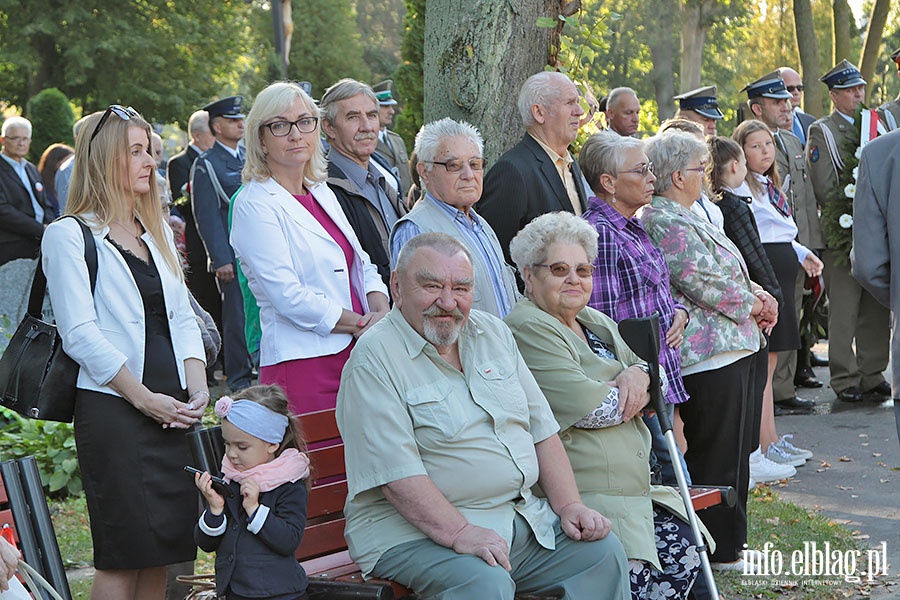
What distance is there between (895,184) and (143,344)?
10.2ft

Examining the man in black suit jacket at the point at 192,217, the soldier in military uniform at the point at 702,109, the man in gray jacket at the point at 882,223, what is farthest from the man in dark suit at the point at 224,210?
the man in gray jacket at the point at 882,223

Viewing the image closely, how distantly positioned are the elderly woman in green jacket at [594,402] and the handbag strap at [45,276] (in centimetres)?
158

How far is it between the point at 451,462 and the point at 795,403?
6.51 m

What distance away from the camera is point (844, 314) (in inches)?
405

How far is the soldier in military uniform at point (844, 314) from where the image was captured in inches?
400

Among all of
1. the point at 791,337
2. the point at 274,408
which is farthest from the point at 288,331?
the point at 791,337

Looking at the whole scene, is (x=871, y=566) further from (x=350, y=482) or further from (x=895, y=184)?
(x=350, y=482)

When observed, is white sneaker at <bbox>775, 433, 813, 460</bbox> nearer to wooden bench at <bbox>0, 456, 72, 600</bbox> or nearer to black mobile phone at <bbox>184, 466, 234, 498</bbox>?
black mobile phone at <bbox>184, 466, 234, 498</bbox>

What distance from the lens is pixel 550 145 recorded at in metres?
6.01

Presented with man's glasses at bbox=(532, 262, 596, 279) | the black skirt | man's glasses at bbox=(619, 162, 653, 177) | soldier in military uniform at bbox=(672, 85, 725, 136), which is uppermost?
soldier in military uniform at bbox=(672, 85, 725, 136)

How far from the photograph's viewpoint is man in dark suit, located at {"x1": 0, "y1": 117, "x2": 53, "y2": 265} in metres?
11.3

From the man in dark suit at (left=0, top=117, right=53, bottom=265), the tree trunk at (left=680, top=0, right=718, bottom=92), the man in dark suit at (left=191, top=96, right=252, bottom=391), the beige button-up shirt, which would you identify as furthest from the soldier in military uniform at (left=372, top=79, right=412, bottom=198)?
the tree trunk at (left=680, top=0, right=718, bottom=92)

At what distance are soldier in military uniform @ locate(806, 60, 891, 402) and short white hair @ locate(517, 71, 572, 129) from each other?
5088mm

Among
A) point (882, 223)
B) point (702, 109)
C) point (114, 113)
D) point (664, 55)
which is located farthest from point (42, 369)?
point (664, 55)
